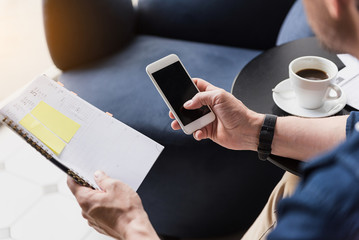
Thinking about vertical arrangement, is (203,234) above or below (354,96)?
below

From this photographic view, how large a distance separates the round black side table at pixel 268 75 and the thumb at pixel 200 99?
110 mm

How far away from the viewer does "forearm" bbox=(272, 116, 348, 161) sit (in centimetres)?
92

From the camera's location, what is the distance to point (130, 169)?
938mm

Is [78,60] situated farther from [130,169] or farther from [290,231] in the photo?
[290,231]

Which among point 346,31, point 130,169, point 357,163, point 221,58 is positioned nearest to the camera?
point 357,163

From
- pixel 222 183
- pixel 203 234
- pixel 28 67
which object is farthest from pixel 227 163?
pixel 28 67

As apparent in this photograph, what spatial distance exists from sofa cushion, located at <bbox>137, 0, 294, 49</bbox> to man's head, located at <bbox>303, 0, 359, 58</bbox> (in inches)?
42.7

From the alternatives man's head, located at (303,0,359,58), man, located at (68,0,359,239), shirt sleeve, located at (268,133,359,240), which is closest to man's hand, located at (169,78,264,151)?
man, located at (68,0,359,239)

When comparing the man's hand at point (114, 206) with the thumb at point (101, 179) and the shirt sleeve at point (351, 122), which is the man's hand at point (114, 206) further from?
the shirt sleeve at point (351, 122)

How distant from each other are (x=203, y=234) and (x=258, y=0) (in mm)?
989

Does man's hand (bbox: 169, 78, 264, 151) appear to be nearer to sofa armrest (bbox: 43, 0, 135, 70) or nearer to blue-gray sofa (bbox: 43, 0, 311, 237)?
blue-gray sofa (bbox: 43, 0, 311, 237)

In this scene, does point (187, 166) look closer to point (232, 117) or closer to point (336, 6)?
point (232, 117)

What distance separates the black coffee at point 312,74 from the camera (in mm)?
1000

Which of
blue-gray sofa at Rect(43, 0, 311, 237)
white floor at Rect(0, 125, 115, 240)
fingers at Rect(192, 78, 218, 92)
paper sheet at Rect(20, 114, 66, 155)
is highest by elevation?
paper sheet at Rect(20, 114, 66, 155)
